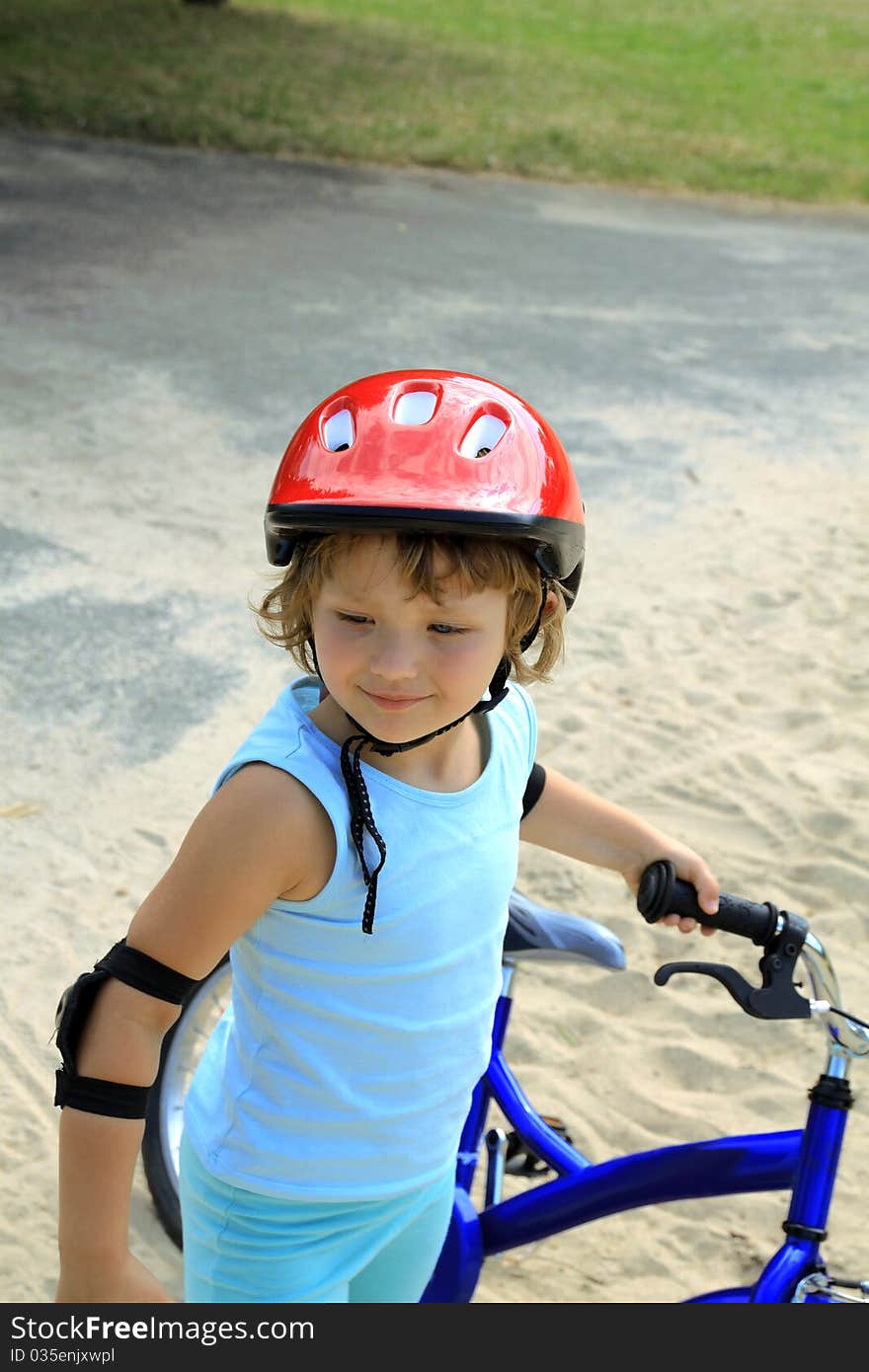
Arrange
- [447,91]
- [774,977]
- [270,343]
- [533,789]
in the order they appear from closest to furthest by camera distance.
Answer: [774,977], [533,789], [270,343], [447,91]

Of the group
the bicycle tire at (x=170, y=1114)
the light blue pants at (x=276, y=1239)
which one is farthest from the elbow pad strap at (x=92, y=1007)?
the bicycle tire at (x=170, y=1114)

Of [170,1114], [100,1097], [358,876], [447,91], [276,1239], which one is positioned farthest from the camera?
[447,91]

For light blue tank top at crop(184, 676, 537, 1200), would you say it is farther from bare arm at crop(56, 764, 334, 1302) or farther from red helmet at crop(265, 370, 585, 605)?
red helmet at crop(265, 370, 585, 605)

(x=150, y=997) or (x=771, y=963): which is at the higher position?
(x=150, y=997)

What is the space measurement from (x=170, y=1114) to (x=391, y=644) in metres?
1.53

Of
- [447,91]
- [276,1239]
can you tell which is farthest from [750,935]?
[447,91]

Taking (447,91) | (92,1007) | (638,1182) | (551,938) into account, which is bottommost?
(638,1182)

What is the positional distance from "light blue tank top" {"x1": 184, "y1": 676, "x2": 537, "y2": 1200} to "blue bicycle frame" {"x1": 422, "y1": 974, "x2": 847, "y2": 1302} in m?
0.44

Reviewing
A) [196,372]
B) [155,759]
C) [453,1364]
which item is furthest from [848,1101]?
[196,372]

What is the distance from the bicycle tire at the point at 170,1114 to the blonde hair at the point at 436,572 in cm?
108

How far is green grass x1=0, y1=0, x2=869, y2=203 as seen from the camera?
505 inches

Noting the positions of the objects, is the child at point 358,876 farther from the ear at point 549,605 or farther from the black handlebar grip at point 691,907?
the black handlebar grip at point 691,907

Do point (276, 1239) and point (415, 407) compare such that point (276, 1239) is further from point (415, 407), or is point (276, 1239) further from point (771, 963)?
point (415, 407)

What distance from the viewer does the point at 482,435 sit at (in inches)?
74.2
